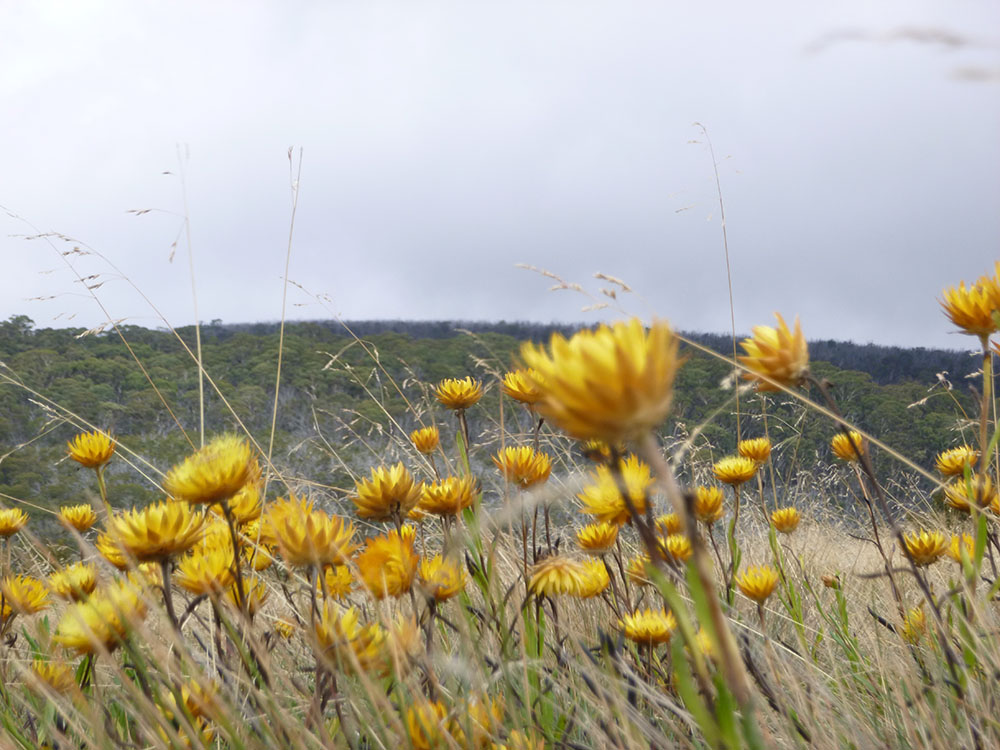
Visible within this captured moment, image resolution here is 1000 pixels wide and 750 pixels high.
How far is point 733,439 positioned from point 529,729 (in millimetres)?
9492

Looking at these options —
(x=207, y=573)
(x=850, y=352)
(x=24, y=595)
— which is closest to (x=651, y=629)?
(x=207, y=573)

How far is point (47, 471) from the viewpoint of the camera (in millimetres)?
11078

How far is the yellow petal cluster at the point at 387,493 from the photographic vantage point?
1067 mm

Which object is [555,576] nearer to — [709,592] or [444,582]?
[444,582]

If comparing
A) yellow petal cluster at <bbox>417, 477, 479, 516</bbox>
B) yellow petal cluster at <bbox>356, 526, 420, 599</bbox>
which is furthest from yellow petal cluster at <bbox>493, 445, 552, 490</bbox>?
yellow petal cluster at <bbox>356, 526, 420, 599</bbox>

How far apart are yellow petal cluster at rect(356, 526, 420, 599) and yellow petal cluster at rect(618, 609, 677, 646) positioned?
485mm

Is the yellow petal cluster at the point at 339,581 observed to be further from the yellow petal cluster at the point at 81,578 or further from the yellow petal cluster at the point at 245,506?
the yellow petal cluster at the point at 81,578

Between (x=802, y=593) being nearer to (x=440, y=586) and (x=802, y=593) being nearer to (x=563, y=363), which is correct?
(x=440, y=586)

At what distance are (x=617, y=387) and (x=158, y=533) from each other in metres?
0.73

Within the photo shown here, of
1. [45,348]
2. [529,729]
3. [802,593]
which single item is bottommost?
[802,593]

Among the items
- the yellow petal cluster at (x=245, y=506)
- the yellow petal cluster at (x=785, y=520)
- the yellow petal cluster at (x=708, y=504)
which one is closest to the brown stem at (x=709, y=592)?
the yellow petal cluster at (x=245, y=506)

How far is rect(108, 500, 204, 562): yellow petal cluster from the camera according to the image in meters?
0.84

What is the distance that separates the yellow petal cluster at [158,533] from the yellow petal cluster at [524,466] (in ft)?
2.12

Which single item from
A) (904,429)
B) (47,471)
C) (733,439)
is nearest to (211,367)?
(47,471)
